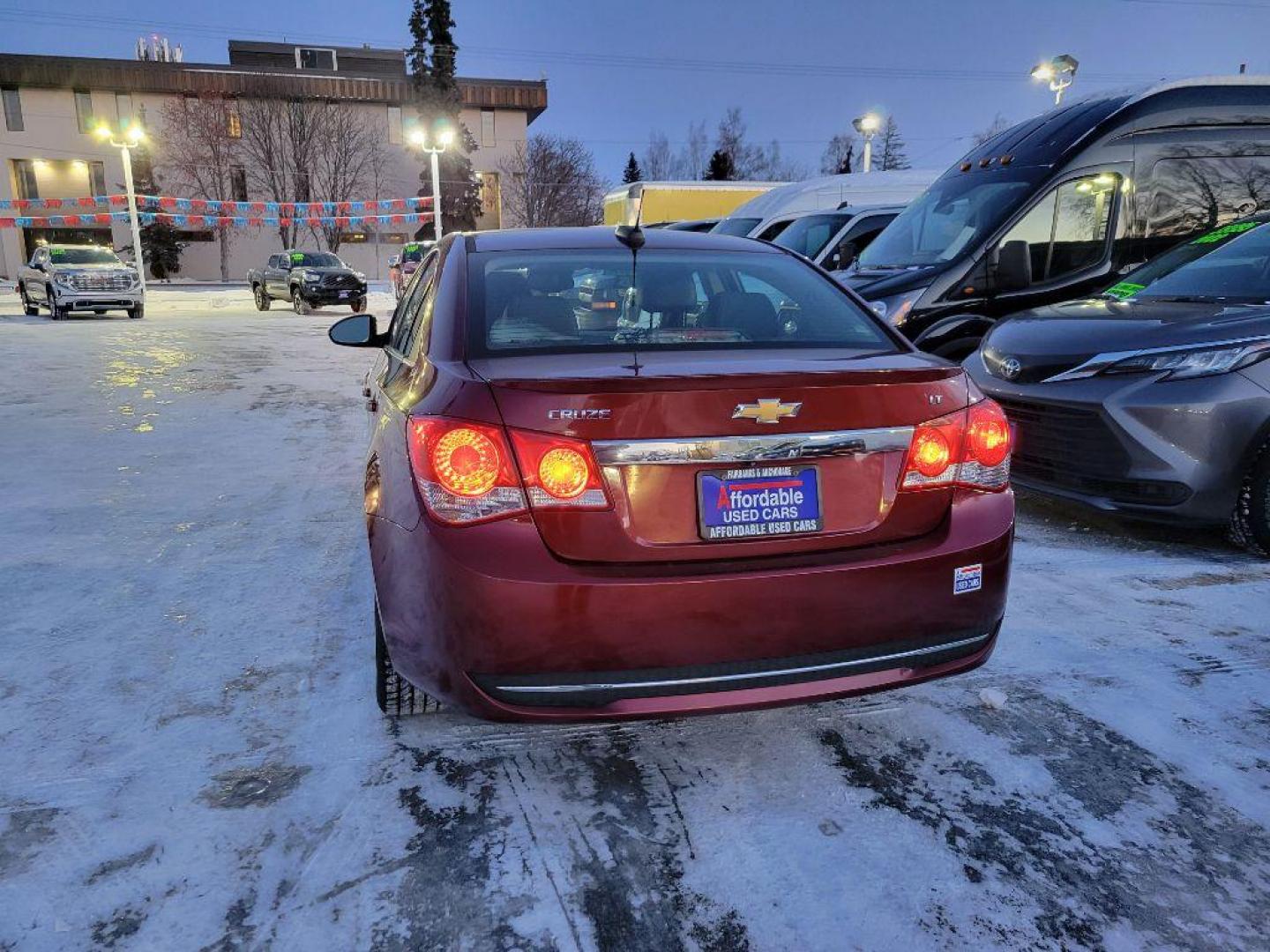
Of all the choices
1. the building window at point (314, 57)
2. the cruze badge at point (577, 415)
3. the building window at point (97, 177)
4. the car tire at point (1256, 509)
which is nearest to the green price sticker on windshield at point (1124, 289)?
the car tire at point (1256, 509)

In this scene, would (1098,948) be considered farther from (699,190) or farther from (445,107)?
(445,107)

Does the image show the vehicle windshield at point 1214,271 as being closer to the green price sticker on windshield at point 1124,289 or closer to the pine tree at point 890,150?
the green price sticker on windshield at point 1124,289

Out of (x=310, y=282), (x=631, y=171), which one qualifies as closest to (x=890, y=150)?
(x=631, y=171)

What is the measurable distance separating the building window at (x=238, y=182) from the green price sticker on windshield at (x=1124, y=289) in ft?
174

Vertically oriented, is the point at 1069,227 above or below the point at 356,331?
above

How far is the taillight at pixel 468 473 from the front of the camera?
2078 mm

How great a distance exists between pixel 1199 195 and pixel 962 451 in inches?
248

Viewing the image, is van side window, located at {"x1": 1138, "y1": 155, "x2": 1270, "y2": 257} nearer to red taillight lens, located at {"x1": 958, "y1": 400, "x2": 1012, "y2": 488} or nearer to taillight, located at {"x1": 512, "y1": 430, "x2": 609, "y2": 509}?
red taillight lens, located at {"x1": 958, "y1": 400, "x2": 1012, "y2": 488}

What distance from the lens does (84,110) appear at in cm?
4925

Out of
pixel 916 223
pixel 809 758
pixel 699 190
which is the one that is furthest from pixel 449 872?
pixel 699 190

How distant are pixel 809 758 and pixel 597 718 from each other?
0.80 metres

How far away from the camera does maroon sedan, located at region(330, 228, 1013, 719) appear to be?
2072mm

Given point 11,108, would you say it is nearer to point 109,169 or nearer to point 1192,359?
point 109,169

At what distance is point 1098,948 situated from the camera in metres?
1.87
